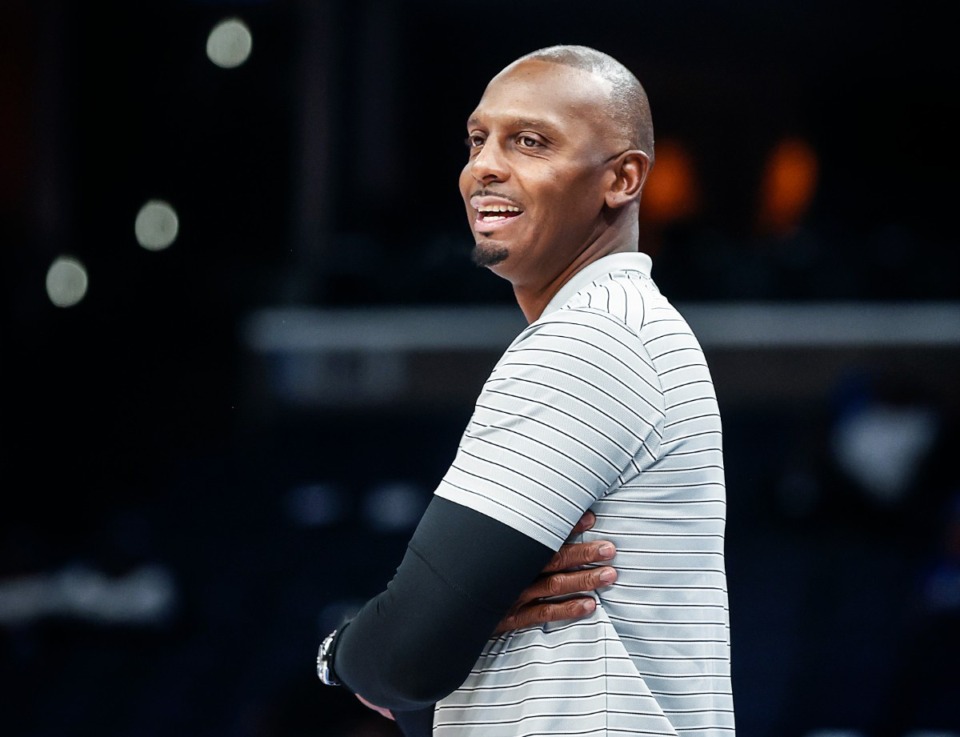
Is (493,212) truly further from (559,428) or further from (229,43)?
(229,43)

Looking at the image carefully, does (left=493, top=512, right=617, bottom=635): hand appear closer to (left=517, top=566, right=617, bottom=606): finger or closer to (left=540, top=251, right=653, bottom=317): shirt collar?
(left=517, top=566, right=617, bottom=606): finger

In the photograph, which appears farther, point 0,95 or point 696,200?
point 696,200

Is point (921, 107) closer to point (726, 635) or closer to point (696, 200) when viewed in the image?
point (696, 200)

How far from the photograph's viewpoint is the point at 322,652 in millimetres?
1202

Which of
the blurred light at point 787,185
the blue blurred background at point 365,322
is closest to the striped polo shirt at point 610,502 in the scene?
the blue blurred background at point 365,322

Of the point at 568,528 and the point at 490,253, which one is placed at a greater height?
the point at 490,253

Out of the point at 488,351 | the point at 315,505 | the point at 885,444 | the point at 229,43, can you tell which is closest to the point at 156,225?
the point at 229,43

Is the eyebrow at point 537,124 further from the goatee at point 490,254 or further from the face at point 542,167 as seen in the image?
the goatee at point 490,254

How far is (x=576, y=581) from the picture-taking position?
1.05 meters

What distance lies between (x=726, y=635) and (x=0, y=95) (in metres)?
4.87

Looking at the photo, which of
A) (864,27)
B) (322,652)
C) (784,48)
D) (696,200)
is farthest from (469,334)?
(322,652)

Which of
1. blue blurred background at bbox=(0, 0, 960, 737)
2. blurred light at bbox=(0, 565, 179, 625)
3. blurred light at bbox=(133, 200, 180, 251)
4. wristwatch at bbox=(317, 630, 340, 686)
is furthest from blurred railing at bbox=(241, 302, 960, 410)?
wristwatch at bbox=(317, 630, 340, 686)

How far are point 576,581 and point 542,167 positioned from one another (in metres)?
0.41

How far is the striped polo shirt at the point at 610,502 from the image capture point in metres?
1.03
